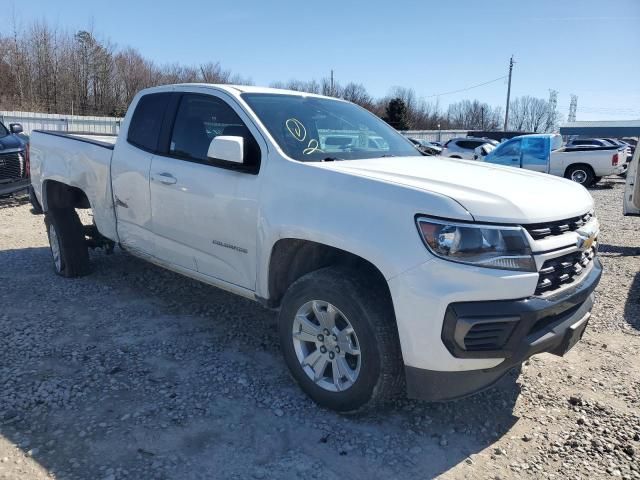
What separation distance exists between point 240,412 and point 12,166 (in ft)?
29.9

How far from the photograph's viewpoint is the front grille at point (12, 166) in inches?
389

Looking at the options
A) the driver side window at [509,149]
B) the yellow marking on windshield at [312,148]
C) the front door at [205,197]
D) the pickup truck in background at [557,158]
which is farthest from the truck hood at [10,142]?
the driver side window at [509,149]

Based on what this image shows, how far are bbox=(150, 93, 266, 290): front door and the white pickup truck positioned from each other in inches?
0.5

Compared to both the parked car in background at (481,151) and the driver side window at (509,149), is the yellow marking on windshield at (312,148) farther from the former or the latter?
the parked car in background at (481,151)

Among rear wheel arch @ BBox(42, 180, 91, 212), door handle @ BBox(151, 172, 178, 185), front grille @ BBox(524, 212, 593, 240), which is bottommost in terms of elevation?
rear wheel arch @ BBox(42, 180, 91, 212)

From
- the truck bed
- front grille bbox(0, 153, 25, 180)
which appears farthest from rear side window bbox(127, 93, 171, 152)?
front grille bbox(0, 153, 25, 180)

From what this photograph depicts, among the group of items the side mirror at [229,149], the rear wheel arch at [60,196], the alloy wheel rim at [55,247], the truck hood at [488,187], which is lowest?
the alloy wheel rim at [55,247]

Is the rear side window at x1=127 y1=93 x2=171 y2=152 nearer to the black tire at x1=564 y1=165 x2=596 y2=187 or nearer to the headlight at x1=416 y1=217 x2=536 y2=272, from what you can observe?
the headlight at x1=416 y1=217 x2=536 y2=272

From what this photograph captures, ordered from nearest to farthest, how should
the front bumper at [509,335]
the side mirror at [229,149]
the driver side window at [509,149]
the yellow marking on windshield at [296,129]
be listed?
the front bumper at [509,335] < the side mirror at [229,149] < the yellow marking on windshield at [296,129] < the driver side window at [509,149]

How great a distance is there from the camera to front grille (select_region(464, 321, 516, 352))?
2498 millimetres

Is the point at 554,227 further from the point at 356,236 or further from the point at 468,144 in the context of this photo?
the point at 468,144

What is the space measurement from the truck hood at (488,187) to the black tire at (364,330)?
2.02 ft

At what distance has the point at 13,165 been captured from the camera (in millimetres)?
→ 10031

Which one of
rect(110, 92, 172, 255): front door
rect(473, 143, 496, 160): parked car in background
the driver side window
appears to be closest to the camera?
rect(110, 92, 172, 255): front door
